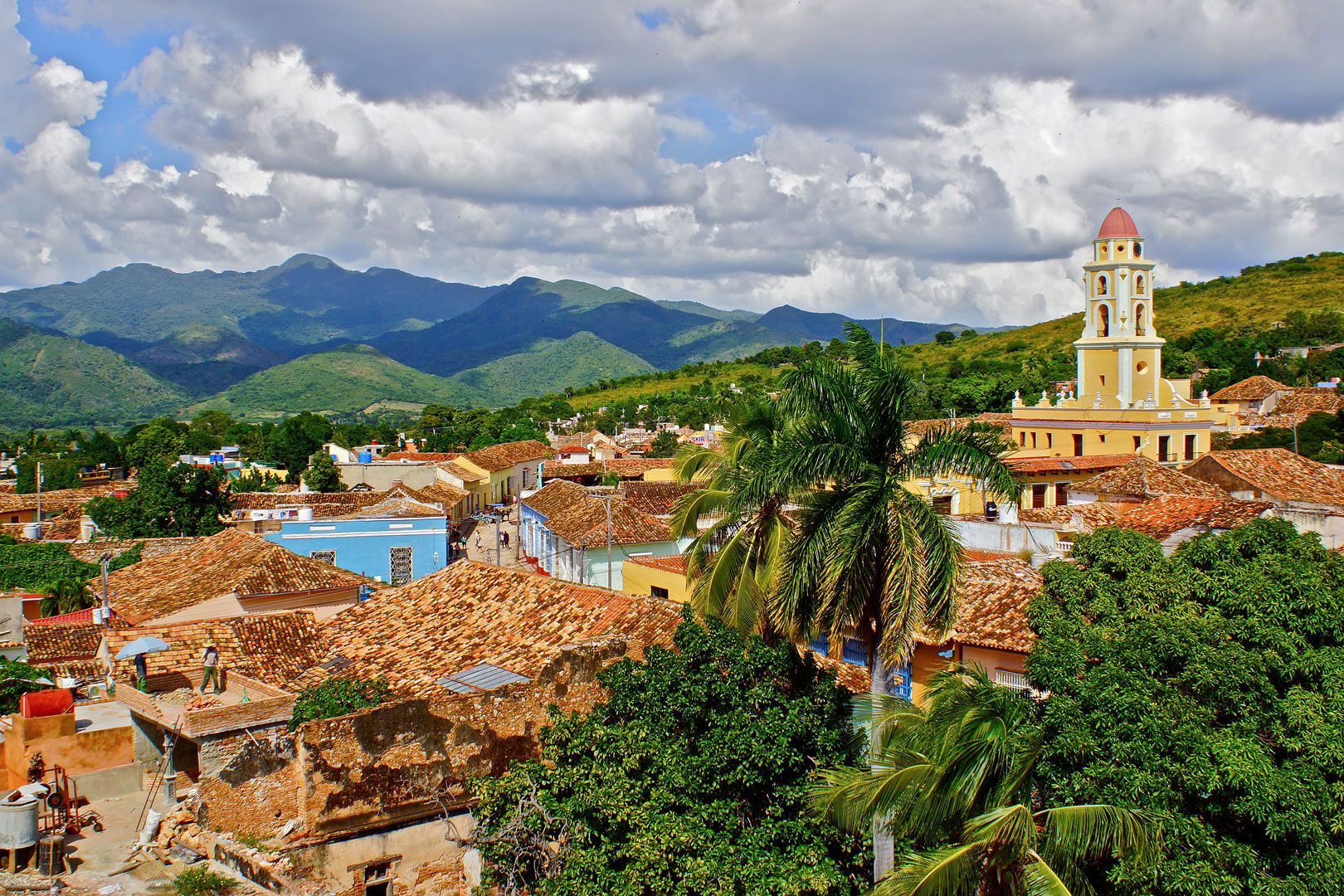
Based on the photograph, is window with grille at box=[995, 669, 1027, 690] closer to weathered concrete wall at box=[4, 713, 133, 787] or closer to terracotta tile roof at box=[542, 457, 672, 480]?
weathered concrete wall at box=[4, 713, 133, 787]

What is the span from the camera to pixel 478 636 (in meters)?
16.6

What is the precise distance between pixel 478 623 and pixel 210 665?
4199 mm

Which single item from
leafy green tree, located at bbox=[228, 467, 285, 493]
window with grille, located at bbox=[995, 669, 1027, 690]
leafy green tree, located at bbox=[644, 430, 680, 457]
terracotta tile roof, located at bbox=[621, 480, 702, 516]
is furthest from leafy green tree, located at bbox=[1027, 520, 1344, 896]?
leafy green tree, located at bbox=[644, 430, 680, 457]

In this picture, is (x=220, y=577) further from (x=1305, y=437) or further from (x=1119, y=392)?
(x=1305, y=437)

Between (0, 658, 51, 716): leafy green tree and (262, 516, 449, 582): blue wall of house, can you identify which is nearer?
(0, 658, 51, 716): leafy green tree

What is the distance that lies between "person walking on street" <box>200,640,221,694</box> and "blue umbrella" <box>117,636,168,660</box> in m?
0.61

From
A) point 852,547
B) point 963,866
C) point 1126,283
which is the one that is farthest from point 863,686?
point 1126,283

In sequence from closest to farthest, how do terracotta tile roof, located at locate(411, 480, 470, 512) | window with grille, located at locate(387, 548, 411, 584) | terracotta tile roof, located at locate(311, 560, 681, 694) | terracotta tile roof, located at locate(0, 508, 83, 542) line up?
terracotta tile roof, located at locate(311, 560, 681, 694)
window with grille, located at locate(387, 548, 411, 584)
terracotta tile roof, located at locate(0, 508, 83, 542)
terracotta tile roof, located at locate(411, 480, 470, 512)

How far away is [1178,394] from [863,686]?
92.4 ft

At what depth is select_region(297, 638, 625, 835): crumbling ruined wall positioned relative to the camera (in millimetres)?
11117

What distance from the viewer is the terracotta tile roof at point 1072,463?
99.2 ft

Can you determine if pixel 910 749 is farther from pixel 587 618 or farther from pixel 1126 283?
pixel 1126 283

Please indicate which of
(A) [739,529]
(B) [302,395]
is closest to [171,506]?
(A) [739,529]

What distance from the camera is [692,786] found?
32.5ft
